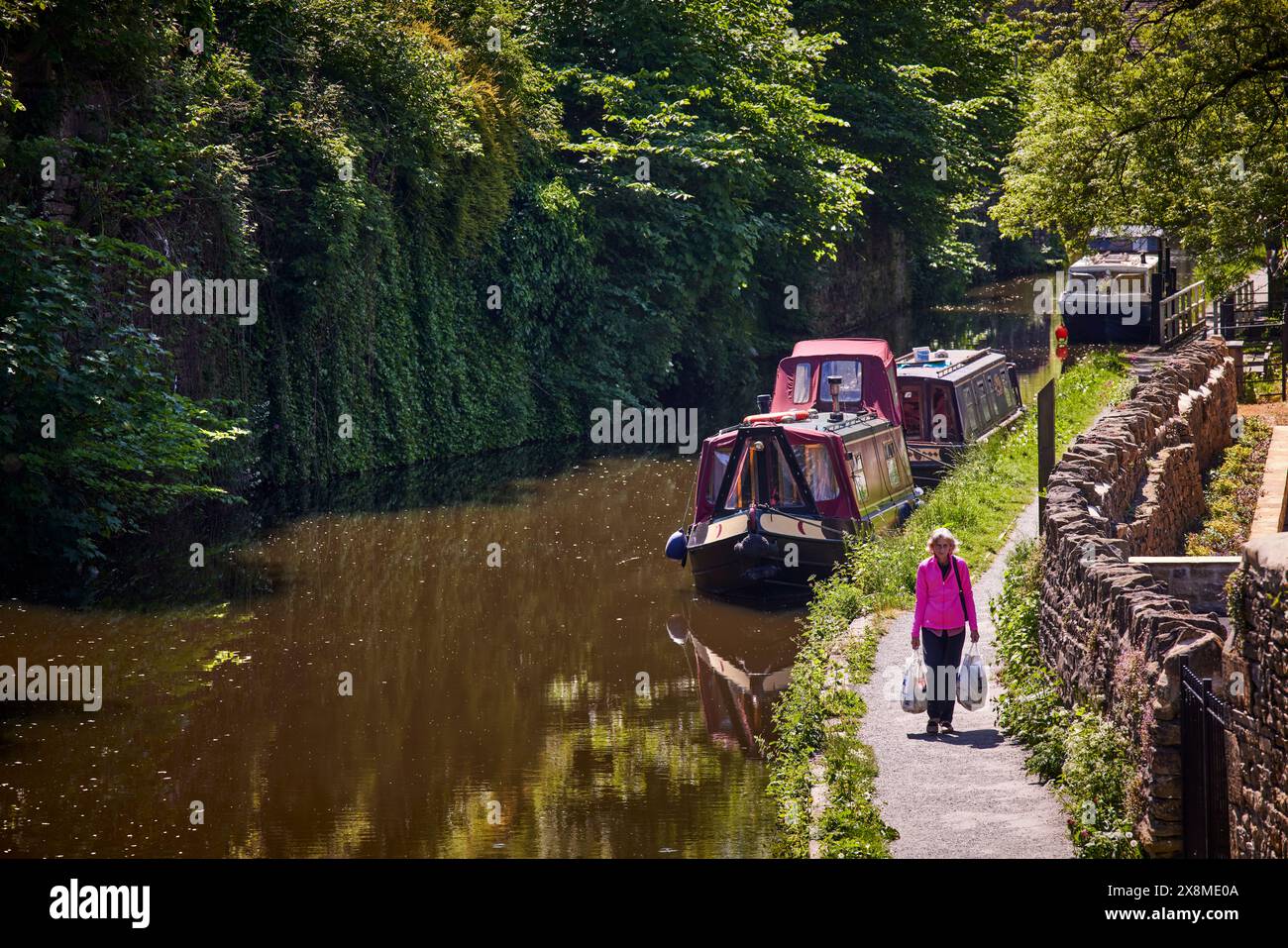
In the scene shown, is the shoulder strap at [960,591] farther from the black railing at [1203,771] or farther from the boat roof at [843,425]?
the boat roof at [843,425]

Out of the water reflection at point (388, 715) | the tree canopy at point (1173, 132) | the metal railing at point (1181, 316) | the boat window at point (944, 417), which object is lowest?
the water reflection at point (388, 715)

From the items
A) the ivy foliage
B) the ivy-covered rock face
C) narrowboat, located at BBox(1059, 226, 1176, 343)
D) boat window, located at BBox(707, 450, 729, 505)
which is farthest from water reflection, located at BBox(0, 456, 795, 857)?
narrowboat, located at BBox(1059, 226, 1176, 343)

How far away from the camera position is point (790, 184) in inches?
1391

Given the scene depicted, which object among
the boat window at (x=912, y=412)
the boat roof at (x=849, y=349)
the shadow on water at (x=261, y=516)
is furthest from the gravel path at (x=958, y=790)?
the boat window at (x=912, y=412)

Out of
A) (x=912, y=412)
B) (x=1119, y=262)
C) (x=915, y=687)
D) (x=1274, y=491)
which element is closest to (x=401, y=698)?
(x=915, y=687)

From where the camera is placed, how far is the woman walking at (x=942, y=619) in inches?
436

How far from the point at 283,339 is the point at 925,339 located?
2412 cm

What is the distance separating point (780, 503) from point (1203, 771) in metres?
10.8

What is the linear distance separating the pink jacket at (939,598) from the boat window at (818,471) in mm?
7423

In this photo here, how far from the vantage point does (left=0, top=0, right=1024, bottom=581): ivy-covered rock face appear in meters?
18.6

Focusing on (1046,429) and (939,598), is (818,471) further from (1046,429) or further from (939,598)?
(939,598)

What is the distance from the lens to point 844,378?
2339 centimetres

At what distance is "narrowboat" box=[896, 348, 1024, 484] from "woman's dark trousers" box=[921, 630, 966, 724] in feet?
43.0

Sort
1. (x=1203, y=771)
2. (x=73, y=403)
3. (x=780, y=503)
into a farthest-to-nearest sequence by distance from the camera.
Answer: (x=780, y=503)
(x=73, y=403)
(x=1203, y=771)
